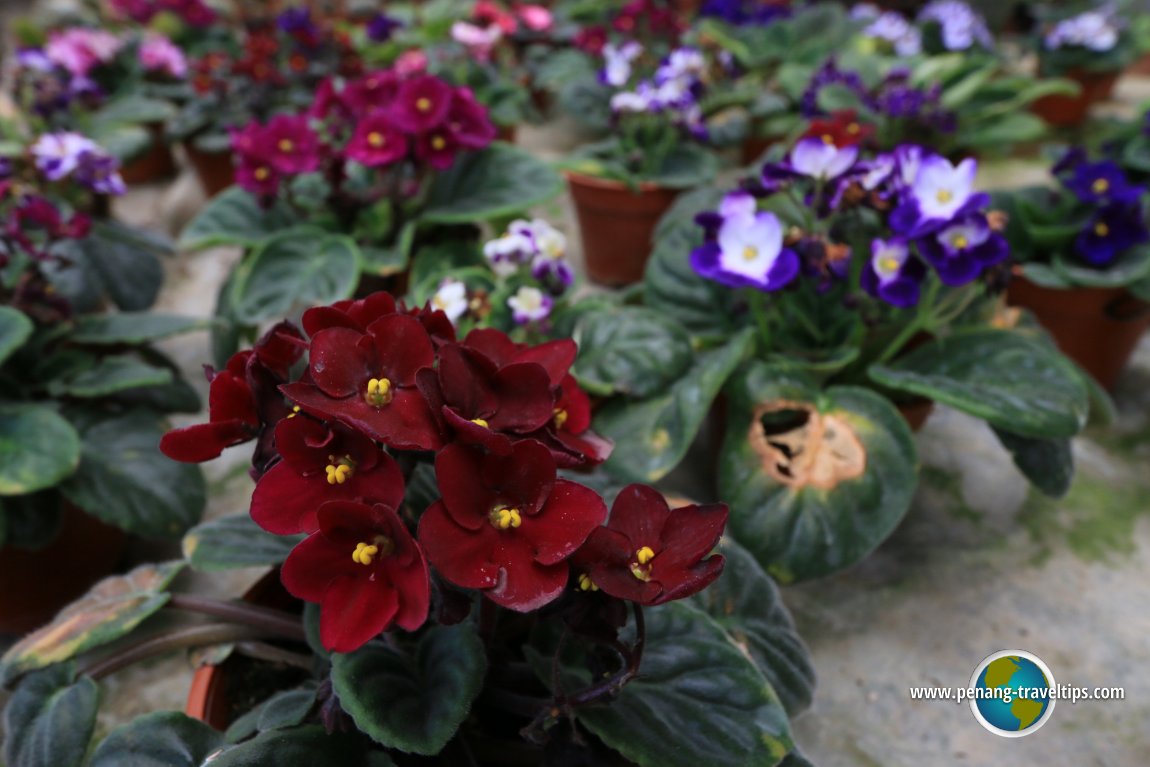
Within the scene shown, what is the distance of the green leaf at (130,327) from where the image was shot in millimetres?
1332

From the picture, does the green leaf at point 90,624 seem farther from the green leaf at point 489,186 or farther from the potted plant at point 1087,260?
the potted plant at point 1087,260

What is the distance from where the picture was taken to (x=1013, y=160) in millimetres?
2658

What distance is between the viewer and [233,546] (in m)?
0.80

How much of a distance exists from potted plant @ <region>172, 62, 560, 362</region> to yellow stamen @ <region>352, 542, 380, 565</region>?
923 millimetres

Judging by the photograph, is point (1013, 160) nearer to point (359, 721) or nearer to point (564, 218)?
point (564, 218)

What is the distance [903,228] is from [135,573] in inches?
39.8

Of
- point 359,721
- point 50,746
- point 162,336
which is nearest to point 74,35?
point 162,336

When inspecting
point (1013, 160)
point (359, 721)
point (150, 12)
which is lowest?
point (1013, 160)

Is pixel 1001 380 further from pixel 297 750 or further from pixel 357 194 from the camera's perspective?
pixel 357 194

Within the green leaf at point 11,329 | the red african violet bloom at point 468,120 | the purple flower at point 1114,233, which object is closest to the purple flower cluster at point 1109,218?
the purple flower at point 1114,233

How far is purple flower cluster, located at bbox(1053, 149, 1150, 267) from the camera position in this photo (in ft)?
4.87

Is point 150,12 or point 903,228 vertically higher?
point 903,228

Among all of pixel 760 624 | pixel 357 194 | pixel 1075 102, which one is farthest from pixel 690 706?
pixel 1075 102

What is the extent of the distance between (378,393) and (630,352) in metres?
0.63
